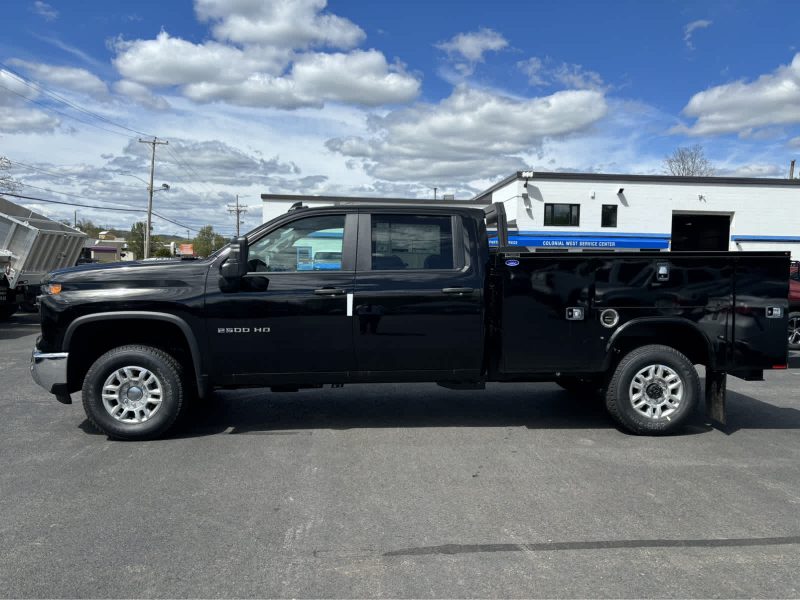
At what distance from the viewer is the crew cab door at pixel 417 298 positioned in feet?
18.5

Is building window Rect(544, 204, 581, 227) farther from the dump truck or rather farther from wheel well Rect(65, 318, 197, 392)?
wheel well Rect(65, 318, 197, 392)

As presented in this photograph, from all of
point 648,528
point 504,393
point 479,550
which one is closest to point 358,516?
point 479,550

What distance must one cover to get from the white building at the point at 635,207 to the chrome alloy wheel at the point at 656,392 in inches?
→ 1001

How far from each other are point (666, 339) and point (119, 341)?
5013mm

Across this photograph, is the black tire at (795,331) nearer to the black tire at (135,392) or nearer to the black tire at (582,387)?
the black tire at (582,387)

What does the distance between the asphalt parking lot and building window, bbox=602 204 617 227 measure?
26600 mm

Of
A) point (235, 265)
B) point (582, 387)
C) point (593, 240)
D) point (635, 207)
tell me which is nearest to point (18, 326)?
point (235, 265)

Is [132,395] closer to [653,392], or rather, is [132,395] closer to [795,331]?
[653,392]

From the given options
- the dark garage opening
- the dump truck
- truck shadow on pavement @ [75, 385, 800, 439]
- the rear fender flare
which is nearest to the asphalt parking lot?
truck shadow on pavement @ [75, 385, 800, 439]

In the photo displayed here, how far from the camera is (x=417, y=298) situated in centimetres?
566

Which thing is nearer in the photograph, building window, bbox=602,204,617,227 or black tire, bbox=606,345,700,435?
black tire, bbox=606,345,700,435

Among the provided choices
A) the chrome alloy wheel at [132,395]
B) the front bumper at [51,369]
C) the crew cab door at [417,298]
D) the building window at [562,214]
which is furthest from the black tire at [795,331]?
the building window at [562,214]

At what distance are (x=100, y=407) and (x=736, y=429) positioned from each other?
590 centimetres

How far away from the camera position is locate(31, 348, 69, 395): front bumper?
18.1 ft
